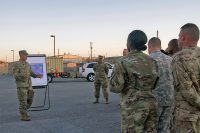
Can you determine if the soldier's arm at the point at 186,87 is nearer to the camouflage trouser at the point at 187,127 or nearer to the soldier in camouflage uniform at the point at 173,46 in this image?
the camouflage trouser at the point at 187,127

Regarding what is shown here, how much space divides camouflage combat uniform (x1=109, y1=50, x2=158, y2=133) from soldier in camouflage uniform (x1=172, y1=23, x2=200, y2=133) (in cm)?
43

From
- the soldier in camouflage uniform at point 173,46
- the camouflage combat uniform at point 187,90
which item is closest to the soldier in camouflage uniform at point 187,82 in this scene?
the camouflage combat uniform at point 187,90

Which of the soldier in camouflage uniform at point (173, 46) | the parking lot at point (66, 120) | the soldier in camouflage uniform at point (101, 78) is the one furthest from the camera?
the soldier in camouflage uniform at point (101, 78)

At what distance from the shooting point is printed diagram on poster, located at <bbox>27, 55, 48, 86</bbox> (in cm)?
1420

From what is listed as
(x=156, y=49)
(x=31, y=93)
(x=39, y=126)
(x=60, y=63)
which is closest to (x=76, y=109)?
(x=31, y=93)

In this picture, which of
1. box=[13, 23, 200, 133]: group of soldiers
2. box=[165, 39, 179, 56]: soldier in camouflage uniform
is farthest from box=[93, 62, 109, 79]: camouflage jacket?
box=[13, 23, 200, 133]: group of soldiers

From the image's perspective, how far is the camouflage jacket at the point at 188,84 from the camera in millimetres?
4316

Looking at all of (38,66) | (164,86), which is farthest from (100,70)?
(164,86)

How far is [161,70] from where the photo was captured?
6.18 m

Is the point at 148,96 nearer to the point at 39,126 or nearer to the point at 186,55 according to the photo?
the point at 186,55

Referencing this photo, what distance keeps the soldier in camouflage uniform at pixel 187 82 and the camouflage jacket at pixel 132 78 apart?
43 cm

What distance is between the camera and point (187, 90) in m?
4.32

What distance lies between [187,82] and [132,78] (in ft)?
2.22

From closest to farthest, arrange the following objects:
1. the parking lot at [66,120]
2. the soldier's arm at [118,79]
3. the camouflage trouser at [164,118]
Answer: the soldier's arm at [118,79] < the camouflage trouser at [164,118] < the parking lot at [66,120]
